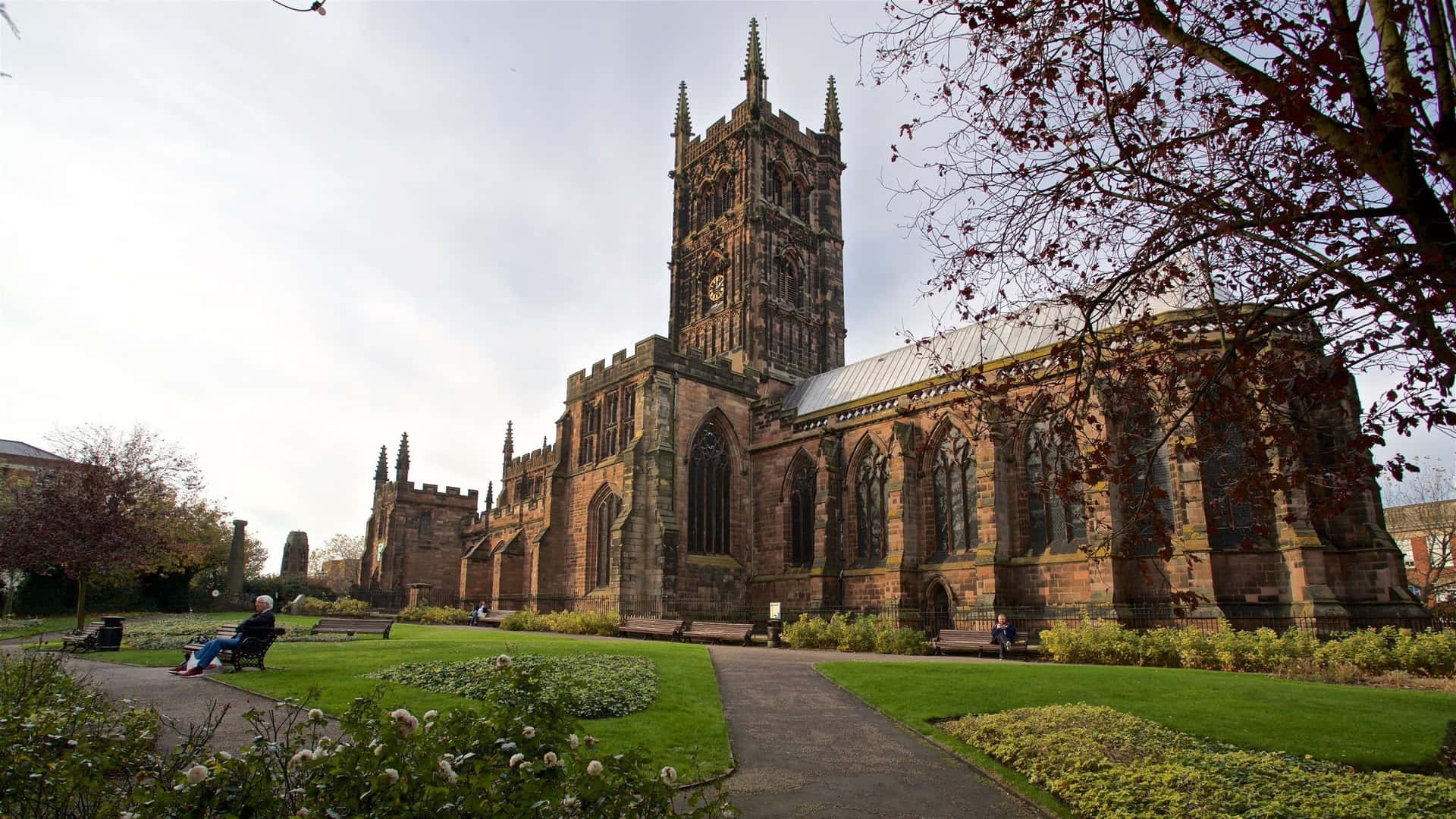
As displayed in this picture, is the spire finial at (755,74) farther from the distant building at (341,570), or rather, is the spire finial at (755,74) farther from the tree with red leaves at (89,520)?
the distant building at (341,570)

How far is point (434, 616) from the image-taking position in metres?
33.5

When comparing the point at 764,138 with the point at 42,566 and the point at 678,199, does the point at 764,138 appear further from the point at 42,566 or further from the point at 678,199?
the point at 42,566

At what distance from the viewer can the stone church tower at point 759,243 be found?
3866 centimetres

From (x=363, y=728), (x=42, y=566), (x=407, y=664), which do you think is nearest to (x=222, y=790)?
(x=363, y=728)

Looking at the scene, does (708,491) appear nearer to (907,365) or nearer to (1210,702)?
(907,365)

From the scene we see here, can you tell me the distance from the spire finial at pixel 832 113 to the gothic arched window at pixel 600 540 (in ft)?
86.1

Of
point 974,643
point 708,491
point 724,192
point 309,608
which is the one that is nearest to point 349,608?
point 309,608

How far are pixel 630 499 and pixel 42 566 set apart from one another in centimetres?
1869

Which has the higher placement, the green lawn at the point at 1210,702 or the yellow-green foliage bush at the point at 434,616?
the green lawn at the point at 1210,702

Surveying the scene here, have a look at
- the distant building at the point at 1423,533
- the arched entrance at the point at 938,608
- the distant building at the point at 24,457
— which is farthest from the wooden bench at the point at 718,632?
the distant building at the point at 24,457

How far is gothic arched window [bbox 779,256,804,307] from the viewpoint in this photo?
40.4m

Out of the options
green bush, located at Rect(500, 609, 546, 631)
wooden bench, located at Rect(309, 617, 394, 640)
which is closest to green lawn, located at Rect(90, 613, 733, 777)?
wooden bench, located at Rect(309, 617, 394, 640)

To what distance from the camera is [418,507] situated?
48094 millimetres

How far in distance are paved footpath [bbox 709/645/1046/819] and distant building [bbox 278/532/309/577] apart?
4670 centimetres
